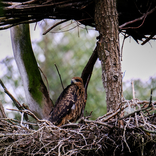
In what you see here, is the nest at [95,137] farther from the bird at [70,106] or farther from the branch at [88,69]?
the branch at [88,69]

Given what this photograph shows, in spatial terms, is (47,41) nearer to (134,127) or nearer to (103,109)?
(103,109)

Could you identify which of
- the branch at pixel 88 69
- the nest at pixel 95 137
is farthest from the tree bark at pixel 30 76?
the nest at pixel 95 137

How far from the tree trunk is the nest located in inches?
12.1

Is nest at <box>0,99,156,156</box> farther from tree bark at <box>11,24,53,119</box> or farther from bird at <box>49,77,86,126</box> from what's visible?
tree bark at <box>11,24,53,119</box>

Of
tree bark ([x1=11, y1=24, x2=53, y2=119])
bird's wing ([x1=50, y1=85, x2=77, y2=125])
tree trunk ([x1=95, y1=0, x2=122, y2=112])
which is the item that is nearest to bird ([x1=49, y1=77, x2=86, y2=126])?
bird's wing ([x1=50, y1=85, x2=77, y2=125])

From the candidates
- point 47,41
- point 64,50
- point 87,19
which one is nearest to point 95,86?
point 64,50

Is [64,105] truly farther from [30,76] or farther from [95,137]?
[95,137]

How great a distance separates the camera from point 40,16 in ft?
5.85

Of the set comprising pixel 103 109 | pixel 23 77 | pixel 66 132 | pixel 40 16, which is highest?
pixel 40 16

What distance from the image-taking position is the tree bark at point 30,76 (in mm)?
2195

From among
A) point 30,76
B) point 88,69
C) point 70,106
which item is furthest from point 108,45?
point 30,76

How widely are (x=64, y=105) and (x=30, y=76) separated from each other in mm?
471

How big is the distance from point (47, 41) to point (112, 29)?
8.57ft

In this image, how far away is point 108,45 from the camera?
1689 mm
